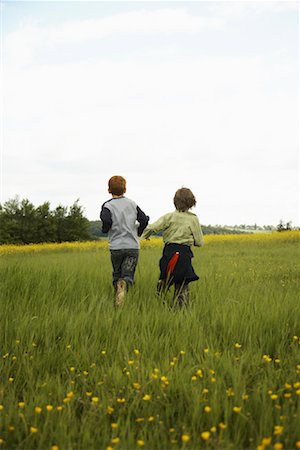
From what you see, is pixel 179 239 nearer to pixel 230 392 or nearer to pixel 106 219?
pixel 106 219

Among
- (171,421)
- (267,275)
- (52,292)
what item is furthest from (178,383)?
(267,275)

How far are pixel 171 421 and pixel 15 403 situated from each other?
1168 millimetres

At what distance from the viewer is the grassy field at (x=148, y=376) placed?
9.50 ft

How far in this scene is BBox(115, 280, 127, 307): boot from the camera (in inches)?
241

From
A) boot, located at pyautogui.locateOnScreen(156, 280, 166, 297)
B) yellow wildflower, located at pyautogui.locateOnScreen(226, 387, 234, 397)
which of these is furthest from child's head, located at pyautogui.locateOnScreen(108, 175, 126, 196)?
yellow wildflower, located at pyautogui.locateOnScreen(226, 387, 234, 397)

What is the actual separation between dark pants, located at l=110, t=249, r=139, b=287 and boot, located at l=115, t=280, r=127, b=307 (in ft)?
→ 0.56

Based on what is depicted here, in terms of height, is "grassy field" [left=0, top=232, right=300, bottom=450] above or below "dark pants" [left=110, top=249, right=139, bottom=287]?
below

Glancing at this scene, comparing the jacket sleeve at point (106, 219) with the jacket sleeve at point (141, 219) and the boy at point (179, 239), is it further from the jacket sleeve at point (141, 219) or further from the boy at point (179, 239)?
the boy at point (179, 239)

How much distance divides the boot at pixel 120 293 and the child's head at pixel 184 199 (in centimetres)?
142

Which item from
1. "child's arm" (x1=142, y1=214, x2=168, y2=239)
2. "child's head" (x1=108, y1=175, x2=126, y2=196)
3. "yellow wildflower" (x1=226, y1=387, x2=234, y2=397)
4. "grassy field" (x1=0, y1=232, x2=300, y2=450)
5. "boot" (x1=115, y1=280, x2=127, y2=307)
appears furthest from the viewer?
"child's head" (x1=108, y1=175, x2=126, y2=196)

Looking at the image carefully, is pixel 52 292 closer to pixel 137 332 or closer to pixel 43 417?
pixel 137 332

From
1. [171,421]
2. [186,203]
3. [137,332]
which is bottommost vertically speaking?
[171,421]

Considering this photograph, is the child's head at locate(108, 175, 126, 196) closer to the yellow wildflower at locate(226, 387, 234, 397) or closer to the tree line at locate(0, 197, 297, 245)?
the yellow wildflower at locate(226, 387, 234, 397)

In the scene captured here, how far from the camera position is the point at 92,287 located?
6.94m
